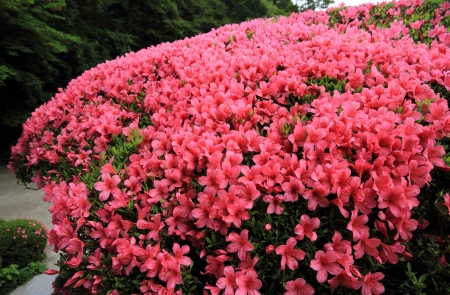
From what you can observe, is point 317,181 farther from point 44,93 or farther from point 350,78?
point 44,93

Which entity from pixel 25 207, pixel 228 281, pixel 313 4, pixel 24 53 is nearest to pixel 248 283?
pixel 228 281

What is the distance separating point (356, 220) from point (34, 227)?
496 cm

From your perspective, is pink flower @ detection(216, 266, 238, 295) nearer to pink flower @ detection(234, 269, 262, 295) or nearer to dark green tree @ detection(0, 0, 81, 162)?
pink flower @ detection(234, 269, 262, 295)

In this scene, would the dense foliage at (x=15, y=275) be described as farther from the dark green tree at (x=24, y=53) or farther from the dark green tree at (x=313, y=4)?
the dark green tree at (x=313, y=4)

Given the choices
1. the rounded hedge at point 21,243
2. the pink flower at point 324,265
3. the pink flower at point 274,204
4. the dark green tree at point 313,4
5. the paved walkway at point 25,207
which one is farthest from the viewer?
the dark green tree at point 313,4

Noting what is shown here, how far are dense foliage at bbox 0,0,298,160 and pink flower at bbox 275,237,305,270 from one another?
7.91m

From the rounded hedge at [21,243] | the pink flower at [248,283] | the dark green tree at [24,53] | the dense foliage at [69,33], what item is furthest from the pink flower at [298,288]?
the dense foliage at [69,33]

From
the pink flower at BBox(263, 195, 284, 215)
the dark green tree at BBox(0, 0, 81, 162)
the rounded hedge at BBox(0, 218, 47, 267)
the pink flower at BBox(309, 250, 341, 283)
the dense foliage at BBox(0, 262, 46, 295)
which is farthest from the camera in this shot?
the dark green tree at BBox(0, 0, 81, 162)

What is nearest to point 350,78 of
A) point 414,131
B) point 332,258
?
point 414,131

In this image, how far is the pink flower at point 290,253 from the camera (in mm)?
1492

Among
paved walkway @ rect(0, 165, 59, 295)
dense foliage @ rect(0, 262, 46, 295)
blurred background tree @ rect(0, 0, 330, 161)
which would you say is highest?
blurred background tree @ rect(0, 0, 330, 161)

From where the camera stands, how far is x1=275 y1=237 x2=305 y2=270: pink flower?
58.7 inches

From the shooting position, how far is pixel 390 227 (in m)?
1.51

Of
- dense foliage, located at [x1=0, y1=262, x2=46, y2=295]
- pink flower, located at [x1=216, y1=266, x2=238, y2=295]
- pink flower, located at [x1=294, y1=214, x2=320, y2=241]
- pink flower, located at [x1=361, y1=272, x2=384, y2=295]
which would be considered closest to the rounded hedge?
dense foliage, located at [x1=0, y1=262, x2=46, y2=295]
